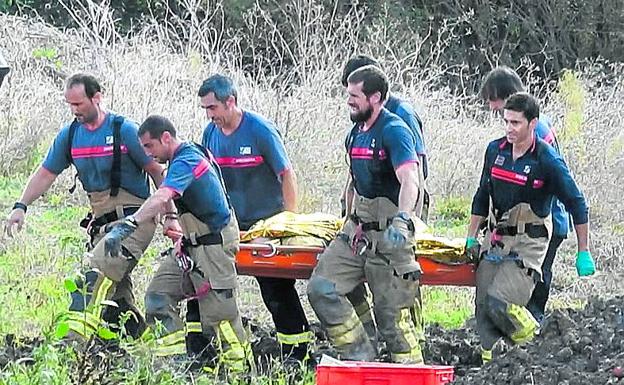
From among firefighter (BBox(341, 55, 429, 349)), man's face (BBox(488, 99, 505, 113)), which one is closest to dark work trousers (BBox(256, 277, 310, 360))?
firefighter (BBox(341, 55, 429, 349))

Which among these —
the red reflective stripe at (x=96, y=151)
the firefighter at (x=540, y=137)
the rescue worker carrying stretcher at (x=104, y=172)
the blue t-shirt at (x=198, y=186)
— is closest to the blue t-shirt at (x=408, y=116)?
the firefighter at (x=540, y=137)

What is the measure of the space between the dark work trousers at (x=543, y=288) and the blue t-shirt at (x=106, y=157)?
259 cm

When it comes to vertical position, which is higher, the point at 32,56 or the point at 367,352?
the point at 32,56

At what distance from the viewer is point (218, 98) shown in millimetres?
8102

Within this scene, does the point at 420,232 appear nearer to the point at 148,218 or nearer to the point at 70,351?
the point at 148,218

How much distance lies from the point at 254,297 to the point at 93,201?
2336 mm

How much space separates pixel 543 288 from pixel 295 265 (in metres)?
1.66

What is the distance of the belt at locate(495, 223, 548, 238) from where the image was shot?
758cm

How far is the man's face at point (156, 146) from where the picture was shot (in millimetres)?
7453

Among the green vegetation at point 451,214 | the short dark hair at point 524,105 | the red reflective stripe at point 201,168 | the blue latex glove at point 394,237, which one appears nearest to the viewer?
the blue latex glove at point 394,237

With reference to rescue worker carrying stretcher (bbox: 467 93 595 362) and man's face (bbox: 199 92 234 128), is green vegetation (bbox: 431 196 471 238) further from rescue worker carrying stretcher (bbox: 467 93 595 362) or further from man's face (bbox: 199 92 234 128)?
rescue worker carrying stretcher (bbox: 467 93 595 362)

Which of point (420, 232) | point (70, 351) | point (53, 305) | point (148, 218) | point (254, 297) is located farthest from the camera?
point (254, 297)

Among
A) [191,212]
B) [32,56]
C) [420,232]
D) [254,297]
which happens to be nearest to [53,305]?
[254,297]

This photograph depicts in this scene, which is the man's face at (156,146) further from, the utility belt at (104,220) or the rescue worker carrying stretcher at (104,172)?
the utility belt at (104,220)
